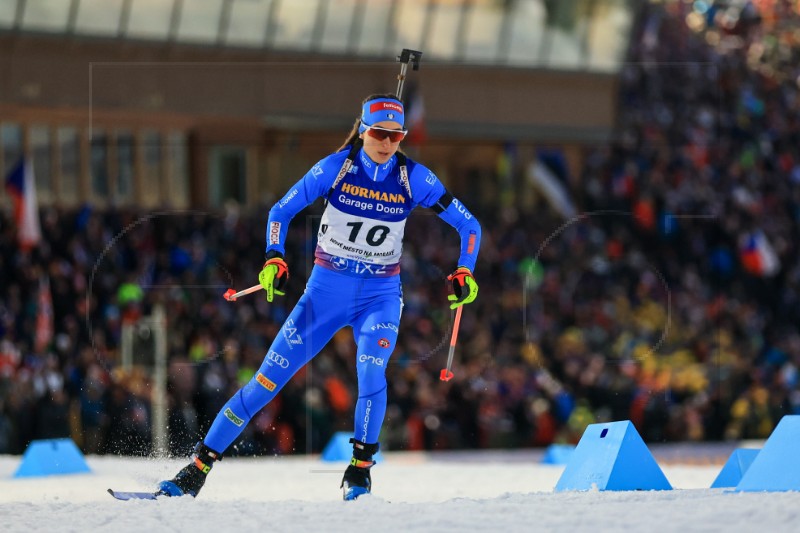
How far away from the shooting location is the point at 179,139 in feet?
90.0

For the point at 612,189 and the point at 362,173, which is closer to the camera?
the point at 362,173

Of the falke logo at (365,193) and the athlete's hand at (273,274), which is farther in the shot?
the falke logo at (365,193)

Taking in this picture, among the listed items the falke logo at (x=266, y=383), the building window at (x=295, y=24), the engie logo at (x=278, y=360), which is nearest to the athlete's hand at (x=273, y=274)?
the engie logo at (x=278, y=360)

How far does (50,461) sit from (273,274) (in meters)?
5.07

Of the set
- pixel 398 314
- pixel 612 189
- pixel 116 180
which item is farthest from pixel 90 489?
pixel 612 189

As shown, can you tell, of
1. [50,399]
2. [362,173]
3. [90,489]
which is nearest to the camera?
[362,173]

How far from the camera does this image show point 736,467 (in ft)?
27.1

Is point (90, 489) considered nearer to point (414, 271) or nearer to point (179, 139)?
point (414, 271)

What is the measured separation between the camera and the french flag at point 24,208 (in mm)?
19891

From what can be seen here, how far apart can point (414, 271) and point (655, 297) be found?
5.27 meters

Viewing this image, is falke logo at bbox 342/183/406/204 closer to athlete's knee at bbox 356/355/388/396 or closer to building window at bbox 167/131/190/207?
athlete's knee at bbox 356/355/388/396

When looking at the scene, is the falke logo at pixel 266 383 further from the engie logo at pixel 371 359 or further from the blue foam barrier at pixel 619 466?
the blue foam barrier at pixel 619 466

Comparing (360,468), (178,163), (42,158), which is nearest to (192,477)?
(360,468)

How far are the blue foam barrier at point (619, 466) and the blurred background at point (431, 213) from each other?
518cm
